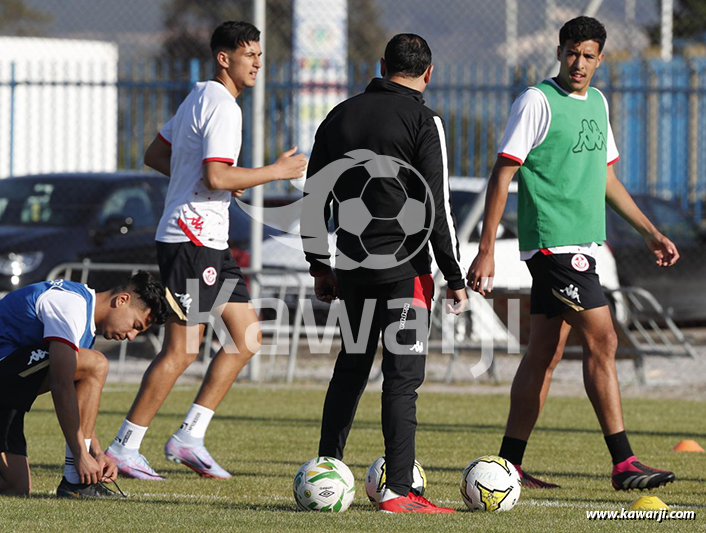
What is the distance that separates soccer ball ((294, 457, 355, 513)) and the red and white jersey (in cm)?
160

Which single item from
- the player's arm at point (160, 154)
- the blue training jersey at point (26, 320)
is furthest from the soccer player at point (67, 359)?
the player's arm at point (160, 154)

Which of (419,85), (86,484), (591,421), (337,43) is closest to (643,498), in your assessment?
(419,85)

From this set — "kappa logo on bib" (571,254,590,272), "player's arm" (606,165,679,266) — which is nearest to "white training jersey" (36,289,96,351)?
"kappa logo on bib" (571,254,590,272)

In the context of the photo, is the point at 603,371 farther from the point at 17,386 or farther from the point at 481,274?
the point at 17,386

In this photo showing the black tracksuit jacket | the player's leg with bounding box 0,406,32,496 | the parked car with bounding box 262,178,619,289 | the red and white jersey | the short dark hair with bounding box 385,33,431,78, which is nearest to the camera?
the black tracksuit jacket

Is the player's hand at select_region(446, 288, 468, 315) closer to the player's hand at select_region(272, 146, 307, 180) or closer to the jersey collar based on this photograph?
the player's hand at select_region(272, 146, 307, 180)

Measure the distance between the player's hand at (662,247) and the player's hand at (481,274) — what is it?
124 centimetres

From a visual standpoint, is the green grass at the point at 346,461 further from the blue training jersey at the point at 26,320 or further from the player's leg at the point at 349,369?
the blue training jersey at the point at 26,320

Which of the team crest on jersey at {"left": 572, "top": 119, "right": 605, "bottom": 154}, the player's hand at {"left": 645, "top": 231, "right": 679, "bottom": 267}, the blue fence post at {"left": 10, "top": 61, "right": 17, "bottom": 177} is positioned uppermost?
the blue fence post at {"left": 10, "top": 61, "right": 17, "bottom": 177}

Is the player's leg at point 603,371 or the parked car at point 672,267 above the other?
the parked car at point 672,267

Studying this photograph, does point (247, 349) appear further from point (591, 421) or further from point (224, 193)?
point (591, 421)

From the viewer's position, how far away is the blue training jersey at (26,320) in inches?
206

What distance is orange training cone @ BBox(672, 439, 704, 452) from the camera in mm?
7283

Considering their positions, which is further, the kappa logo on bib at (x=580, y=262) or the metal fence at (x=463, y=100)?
the metal fence at (x=463, y=100)
